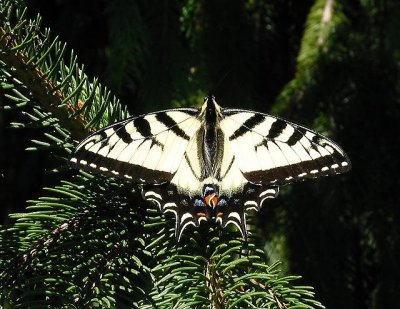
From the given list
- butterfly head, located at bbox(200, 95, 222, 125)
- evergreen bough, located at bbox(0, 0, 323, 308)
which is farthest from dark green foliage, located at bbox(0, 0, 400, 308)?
butterfly head, located at bbox(200, 95, 222, 125)

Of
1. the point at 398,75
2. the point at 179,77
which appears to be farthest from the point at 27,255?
the point at 398,75

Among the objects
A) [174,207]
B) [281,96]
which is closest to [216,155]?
[174,207]

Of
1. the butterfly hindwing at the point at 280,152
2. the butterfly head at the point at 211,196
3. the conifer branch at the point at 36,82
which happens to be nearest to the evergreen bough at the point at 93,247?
the conifer branch at the point at 36,82

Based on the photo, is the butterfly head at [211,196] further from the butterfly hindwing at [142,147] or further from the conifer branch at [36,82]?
the conifer branch at [36,82]

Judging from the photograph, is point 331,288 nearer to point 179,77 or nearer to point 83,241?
point 179,77

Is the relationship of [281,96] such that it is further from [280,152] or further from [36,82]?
[36,82]

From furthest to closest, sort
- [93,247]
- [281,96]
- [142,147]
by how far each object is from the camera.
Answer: [281,96], [142,147], [93,247]
